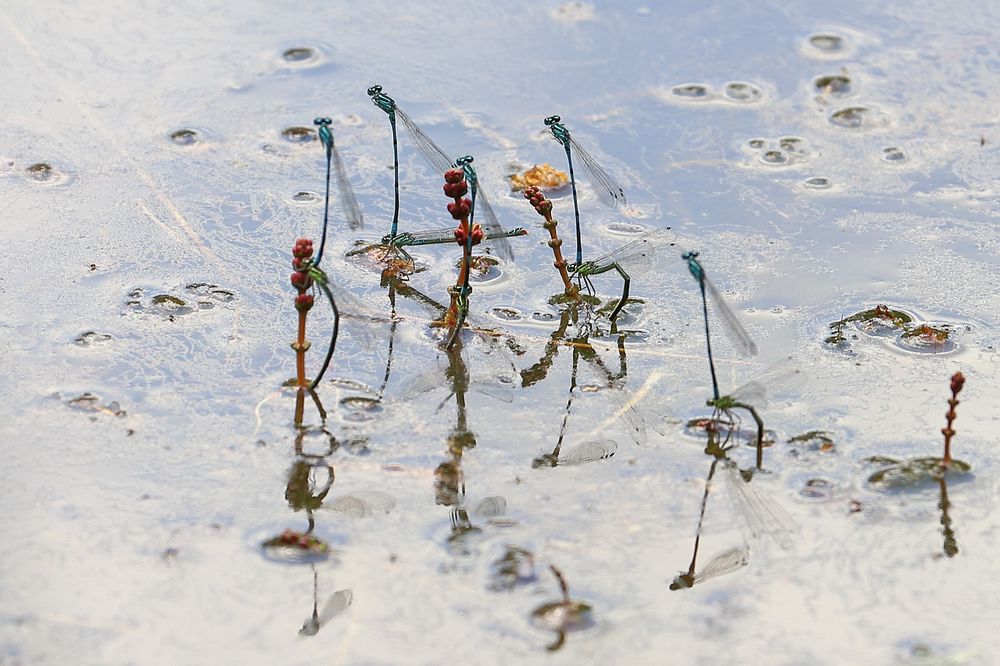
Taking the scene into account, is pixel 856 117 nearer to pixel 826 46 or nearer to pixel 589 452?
pixel 826 46

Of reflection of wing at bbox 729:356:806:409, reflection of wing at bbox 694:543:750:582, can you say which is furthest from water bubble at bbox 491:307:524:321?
reflection of wing at bbox 694:543:750:582

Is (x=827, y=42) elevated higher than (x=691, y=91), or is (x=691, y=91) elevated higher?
(x=827, y=42)

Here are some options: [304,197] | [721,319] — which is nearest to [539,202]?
[721,319]

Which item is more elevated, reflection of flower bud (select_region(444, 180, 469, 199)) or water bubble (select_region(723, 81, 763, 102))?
reflection of flower bud (select_region(444, 180, 469, 199))

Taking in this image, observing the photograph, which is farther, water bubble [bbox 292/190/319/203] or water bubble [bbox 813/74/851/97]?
water bubble [bbox 813/74/851/97]

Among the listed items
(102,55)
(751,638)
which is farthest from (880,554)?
(102,55)

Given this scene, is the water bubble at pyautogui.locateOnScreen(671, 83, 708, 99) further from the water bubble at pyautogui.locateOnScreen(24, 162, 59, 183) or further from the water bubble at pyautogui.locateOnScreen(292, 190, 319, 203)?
the water bubble at pyautogui.locateOnScreen(24, 162, 59, 183)

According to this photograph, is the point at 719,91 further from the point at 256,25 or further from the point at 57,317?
the point at 57,317

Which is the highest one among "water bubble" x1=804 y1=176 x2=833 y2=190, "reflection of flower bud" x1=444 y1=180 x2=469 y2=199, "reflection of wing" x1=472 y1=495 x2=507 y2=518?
"reflection of flower bud" x1=444 y1=180 x2=469 y2=199
